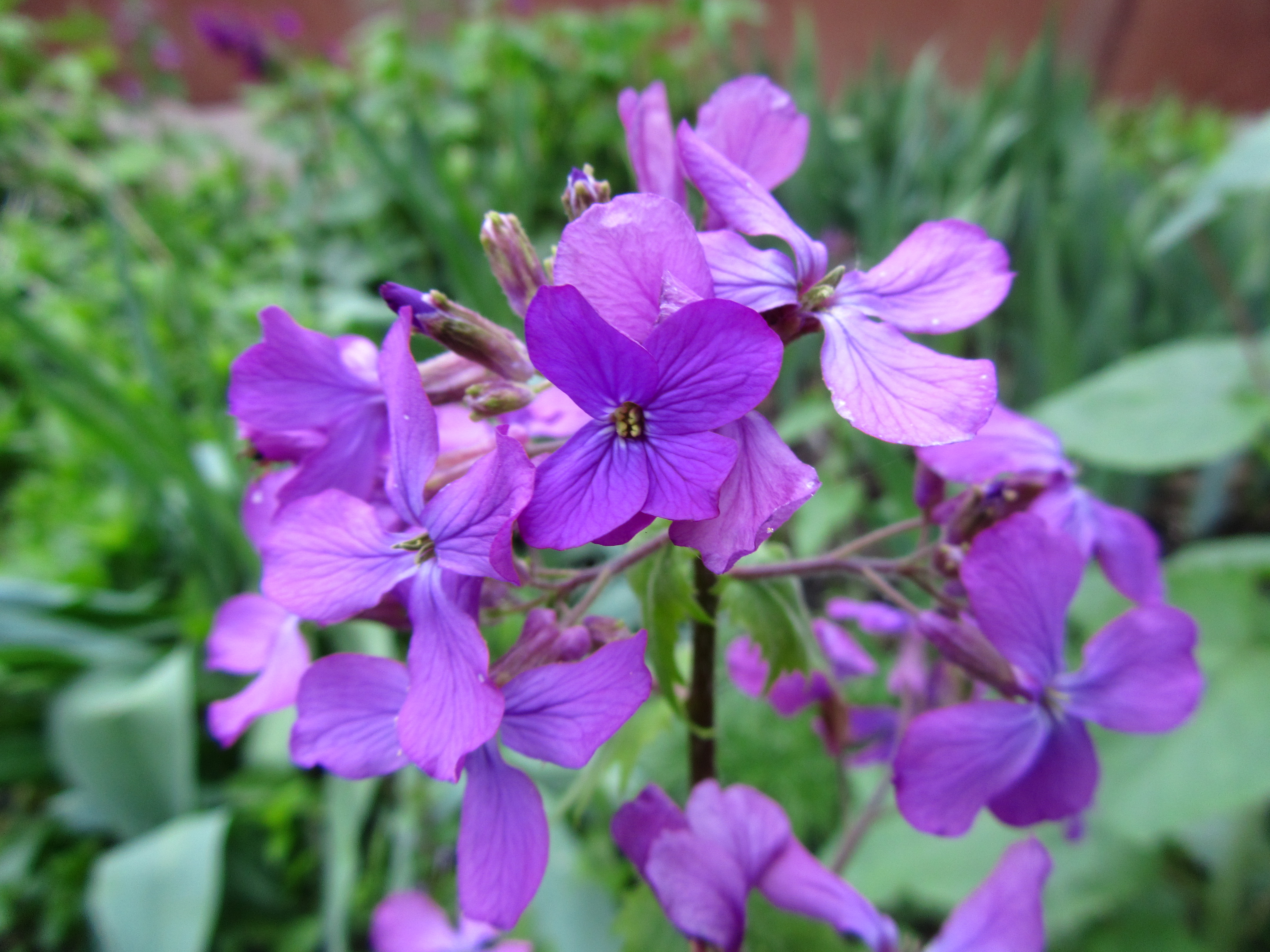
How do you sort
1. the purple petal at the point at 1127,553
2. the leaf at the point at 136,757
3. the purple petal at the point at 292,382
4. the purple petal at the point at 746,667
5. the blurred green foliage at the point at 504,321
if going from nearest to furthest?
1. the purple petal at the point at 292,382
2. the purple petal at the point at 1127,553
3. the purple petal at the point at 746,667
4. the blurred green foliage at the point at 504,321
5. the leaf at the point at 136,757

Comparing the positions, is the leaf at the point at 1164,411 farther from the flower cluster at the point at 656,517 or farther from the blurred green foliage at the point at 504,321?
the flower cluster at the point at 656,517

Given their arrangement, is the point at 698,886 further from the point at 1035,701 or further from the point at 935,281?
the point at 935,281

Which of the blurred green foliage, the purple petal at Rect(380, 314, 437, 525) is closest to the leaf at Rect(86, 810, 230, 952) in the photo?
the blurred green foliage

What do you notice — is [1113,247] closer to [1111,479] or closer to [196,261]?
[1111,479]

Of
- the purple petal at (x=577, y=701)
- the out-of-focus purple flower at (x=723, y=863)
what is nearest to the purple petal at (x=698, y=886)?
the out-of-focus purple flower at (x=723, y=863)

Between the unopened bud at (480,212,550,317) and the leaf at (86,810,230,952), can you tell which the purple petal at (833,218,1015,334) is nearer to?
the unopened bud at (480,212,550,317)
